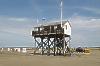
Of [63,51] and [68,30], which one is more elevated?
[68,30]

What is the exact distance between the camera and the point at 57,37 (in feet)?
177

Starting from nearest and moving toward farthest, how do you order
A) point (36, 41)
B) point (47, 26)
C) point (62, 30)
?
point (62, 30) → point (47, 26) → point (36, 41)

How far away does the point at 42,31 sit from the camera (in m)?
54.7

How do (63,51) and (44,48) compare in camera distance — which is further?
(44,48)

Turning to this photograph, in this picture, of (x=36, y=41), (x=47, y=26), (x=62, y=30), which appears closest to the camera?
(x=62, y=30)

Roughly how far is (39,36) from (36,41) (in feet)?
10.4

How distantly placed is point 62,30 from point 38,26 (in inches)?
306

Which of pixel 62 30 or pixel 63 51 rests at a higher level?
pixel 62 30

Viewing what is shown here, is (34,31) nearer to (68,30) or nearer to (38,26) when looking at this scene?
(38,26)

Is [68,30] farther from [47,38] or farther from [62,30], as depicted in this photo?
[47,38]

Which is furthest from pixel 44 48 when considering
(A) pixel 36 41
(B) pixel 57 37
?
(B) pixel 57 37

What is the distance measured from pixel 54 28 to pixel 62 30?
2.14m

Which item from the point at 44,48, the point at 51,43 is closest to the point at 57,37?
the point at 51,43

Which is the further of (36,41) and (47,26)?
(36,41)
